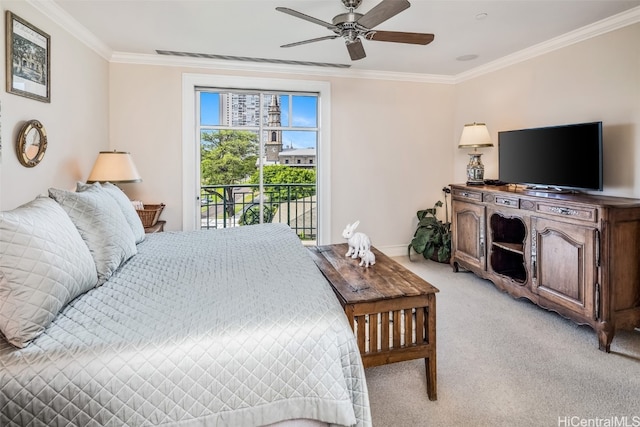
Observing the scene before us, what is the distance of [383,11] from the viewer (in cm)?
202

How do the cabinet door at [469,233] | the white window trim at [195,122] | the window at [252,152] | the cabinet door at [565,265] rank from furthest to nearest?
1. the window at [252,152]
2. the white window trim at [195,122]
3. the cabinet door at [469,233]
4. the cabinet door at [565,265]

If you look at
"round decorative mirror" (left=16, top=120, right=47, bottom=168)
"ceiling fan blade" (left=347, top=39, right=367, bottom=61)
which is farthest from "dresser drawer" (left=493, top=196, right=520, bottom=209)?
"round decorative mirror" (left=16, top=120, right=47, bottom=168)

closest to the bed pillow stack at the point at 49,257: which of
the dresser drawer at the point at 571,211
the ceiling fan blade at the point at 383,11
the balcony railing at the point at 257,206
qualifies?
the ceiling fan blade at the point at 383,11

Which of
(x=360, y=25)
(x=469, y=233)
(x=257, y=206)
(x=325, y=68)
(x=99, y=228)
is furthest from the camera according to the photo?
(x=257, y=206)

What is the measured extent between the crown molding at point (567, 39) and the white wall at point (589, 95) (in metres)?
0.04

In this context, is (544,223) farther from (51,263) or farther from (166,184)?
(166,184)

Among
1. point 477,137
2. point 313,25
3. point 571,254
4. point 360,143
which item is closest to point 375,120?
point 360,143

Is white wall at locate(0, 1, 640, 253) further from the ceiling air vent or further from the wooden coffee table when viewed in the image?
the wooden coffee table

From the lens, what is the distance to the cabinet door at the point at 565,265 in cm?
241

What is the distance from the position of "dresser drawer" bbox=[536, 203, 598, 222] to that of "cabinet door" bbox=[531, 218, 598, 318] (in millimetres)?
72

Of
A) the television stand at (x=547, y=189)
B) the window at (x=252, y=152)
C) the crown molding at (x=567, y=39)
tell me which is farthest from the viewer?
the window at (x=252, y=152)

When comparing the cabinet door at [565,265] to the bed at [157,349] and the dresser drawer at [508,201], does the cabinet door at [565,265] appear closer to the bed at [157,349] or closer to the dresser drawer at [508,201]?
the dresser drawer at [508,201]

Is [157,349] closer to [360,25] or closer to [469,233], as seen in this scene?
[360,25]

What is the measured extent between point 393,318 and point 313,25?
2.53 m
